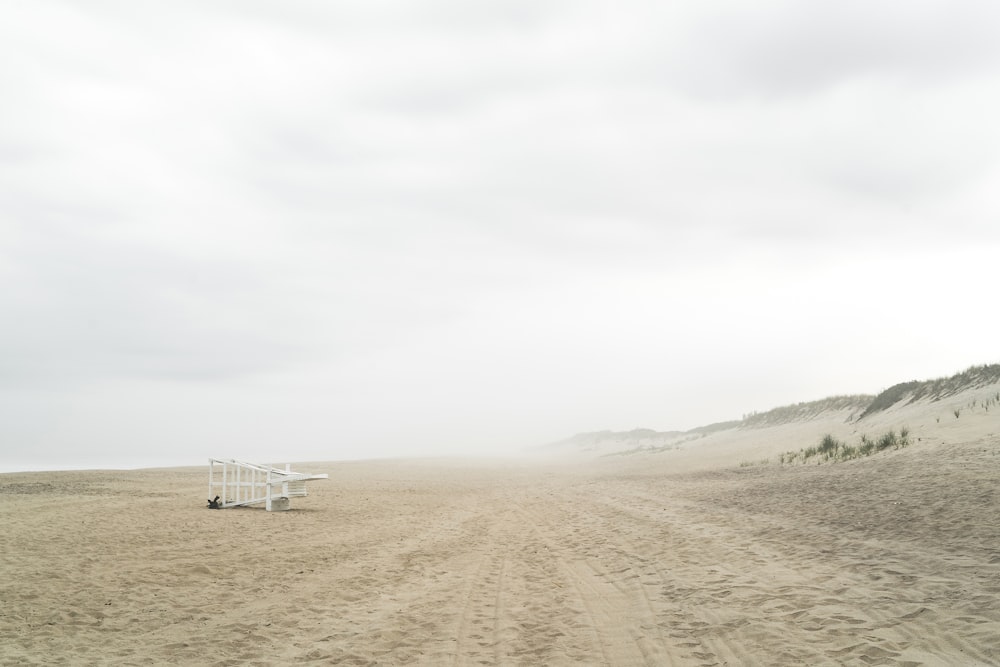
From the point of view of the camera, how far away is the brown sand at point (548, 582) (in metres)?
6.79

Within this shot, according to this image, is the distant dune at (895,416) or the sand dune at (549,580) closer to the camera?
the sand dune at (549,580)

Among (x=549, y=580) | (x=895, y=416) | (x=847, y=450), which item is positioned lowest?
(x=549, y=580)

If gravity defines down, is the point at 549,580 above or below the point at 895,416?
below

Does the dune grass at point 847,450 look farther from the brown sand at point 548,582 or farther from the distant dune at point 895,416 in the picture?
the brown sand at point 548,582

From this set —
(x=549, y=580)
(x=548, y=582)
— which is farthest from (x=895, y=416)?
(x=548, y=582)

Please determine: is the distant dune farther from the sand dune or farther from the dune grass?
the sand dune

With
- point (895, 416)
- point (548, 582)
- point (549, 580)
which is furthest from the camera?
point (895, 416)

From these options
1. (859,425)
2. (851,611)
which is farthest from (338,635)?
(859,425)

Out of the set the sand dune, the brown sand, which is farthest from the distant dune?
the brown sand

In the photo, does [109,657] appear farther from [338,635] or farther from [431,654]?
[431,654]

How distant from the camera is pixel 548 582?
10.1m

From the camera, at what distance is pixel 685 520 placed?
Answer: 48.5 feet

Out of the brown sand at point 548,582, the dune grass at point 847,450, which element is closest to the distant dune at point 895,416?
the dune grass at point 847,450

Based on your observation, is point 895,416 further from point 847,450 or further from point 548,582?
point 548,582
